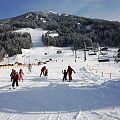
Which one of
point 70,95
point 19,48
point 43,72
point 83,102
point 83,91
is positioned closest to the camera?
point 83,102

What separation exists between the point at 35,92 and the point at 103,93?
16.3 ft

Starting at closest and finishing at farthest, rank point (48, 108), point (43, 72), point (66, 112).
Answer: point (66, 112) < point (48, 108) < point (43, 72)

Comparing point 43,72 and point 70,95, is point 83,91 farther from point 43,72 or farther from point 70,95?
point 43,72

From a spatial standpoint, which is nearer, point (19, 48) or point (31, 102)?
point (31, 102)

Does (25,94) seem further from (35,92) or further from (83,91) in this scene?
(83,91)

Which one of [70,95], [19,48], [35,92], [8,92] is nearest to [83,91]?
[70,95]

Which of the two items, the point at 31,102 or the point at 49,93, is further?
the point at 49,93

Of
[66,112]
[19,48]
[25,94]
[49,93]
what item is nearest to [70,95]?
[49,93]

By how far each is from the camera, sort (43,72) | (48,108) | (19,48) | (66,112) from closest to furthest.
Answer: (66,112) → (48,108) → (43,72) → (19,48)

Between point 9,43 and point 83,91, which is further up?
point 9,43

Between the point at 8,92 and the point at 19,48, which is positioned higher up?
the point at 19,48

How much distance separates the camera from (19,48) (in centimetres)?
19400

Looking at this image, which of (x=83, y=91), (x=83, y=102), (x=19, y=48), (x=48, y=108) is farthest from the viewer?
(x=19, y=48)

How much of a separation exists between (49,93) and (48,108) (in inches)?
200
